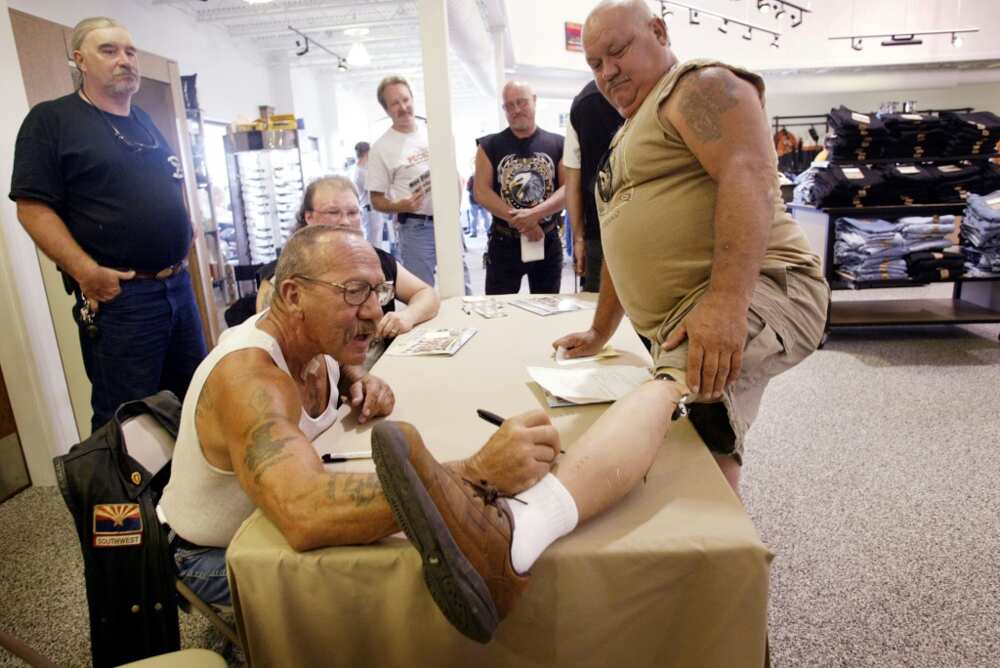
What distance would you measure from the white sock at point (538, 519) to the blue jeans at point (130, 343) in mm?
1824

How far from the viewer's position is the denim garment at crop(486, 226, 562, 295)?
10.5ft

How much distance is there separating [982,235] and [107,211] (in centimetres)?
463

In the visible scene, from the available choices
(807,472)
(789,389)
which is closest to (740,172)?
(807,472)

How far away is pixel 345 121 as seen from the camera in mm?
13062

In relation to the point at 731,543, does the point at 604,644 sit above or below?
below


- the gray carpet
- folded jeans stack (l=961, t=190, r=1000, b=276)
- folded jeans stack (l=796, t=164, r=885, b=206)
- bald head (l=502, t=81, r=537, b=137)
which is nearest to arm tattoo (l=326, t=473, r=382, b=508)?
the gray carpet

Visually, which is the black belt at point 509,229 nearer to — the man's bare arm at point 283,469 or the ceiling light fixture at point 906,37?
the man's bare arm at point 283,469

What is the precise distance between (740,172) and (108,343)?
6.82 feet

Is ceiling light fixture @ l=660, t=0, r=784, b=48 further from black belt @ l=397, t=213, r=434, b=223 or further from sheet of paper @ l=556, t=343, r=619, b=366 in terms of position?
sheet of paper @ l=556, t=343, r=619, b=366

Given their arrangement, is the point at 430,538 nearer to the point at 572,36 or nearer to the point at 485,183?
the point at 485,183

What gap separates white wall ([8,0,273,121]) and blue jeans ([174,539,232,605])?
198 inches

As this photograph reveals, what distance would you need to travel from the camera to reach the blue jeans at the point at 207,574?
1.15 meters

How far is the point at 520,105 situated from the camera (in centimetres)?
304

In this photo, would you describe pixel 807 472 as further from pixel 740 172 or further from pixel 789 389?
pixel 740 172
